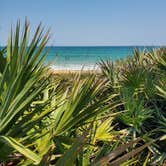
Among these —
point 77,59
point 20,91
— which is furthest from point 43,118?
point 77,59

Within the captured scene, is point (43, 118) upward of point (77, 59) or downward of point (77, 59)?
downward

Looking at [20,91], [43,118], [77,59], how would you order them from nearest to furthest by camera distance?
[20,91] → [43,118] → [77,59]

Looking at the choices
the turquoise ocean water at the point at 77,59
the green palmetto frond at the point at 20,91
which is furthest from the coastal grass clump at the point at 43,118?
the turquoise ocean water at the point at 77,59

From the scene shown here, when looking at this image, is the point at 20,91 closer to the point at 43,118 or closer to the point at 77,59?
the point at 43,118

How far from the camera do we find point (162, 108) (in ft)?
21.0

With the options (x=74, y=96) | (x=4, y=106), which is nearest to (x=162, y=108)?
(x=74, y=96)

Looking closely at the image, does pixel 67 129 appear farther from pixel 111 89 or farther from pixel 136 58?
pixel 136 58

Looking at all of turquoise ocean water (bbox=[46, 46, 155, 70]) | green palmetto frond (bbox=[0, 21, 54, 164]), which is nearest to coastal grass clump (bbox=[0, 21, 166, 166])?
green palmetto frond (bbox=[0, 21, 54, 164])

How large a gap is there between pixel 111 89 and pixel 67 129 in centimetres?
360

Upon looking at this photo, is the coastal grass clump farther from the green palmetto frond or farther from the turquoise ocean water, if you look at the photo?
the turquoise ocean water

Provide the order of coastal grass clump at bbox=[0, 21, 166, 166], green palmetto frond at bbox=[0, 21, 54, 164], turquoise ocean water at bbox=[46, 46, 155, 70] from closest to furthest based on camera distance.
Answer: coastal grass clump at bbox=[0, 21, 166, 166] < green palmetto frond at bbox=[0, 21, 54, 164] < turquoise ocean water at bbox=[46, 46, 155, 70]

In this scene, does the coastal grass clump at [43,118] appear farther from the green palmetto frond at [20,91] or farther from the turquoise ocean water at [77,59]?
the turquoise ocean water at [77,59]

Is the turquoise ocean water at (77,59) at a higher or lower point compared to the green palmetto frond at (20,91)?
higher

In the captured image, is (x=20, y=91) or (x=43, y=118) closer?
(x=20, y=91)
